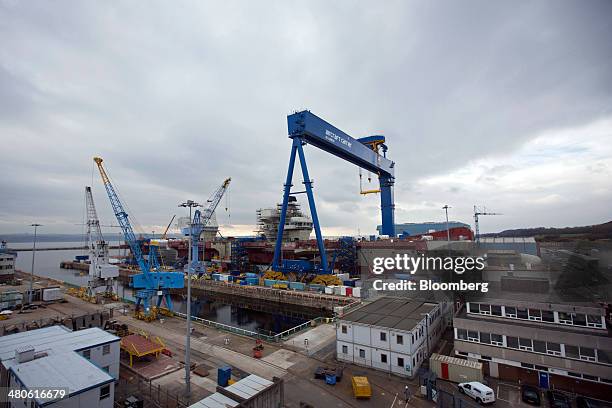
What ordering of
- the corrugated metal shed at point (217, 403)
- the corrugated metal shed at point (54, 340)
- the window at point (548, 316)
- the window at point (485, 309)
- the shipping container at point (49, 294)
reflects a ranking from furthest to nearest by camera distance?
the shipping container at point (49, 294) < the window at point (485, 309) < the window at point (548, 316) < the corrugated metal shed at point (54, 340) < the corrugated metal shed at point (217, 403)

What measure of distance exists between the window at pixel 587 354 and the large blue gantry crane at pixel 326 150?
3665 cm

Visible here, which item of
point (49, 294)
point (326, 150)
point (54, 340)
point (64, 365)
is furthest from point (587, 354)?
point (49, 294)

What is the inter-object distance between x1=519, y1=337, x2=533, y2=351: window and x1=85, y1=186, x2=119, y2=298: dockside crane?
168 feet

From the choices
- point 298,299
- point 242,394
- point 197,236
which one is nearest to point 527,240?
point 298,299

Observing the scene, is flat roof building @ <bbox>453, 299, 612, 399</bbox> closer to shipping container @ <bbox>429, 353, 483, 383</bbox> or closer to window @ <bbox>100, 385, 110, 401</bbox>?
shipping container @ <bbox>429, 353, 483, 383</bbox>

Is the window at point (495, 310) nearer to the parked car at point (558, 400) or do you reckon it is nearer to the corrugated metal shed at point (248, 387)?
the parked car at point (558, 400)

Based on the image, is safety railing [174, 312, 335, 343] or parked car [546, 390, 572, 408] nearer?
parked car [546, 390, 572, 408]

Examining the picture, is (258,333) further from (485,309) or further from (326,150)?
(326,150)

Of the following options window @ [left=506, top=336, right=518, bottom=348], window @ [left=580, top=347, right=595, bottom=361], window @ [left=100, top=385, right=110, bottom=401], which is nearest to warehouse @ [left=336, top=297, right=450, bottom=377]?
window @ [left=506, top=336, right=518, bottom=348]

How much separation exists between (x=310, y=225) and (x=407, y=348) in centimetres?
7195

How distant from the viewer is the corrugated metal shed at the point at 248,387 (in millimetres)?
13445

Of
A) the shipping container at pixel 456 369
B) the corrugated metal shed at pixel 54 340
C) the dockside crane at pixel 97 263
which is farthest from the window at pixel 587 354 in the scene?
the dockside crane at pixel 97 263

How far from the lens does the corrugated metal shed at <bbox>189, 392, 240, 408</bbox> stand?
41.1ft

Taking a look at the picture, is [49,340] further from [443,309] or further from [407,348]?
[443,309]
